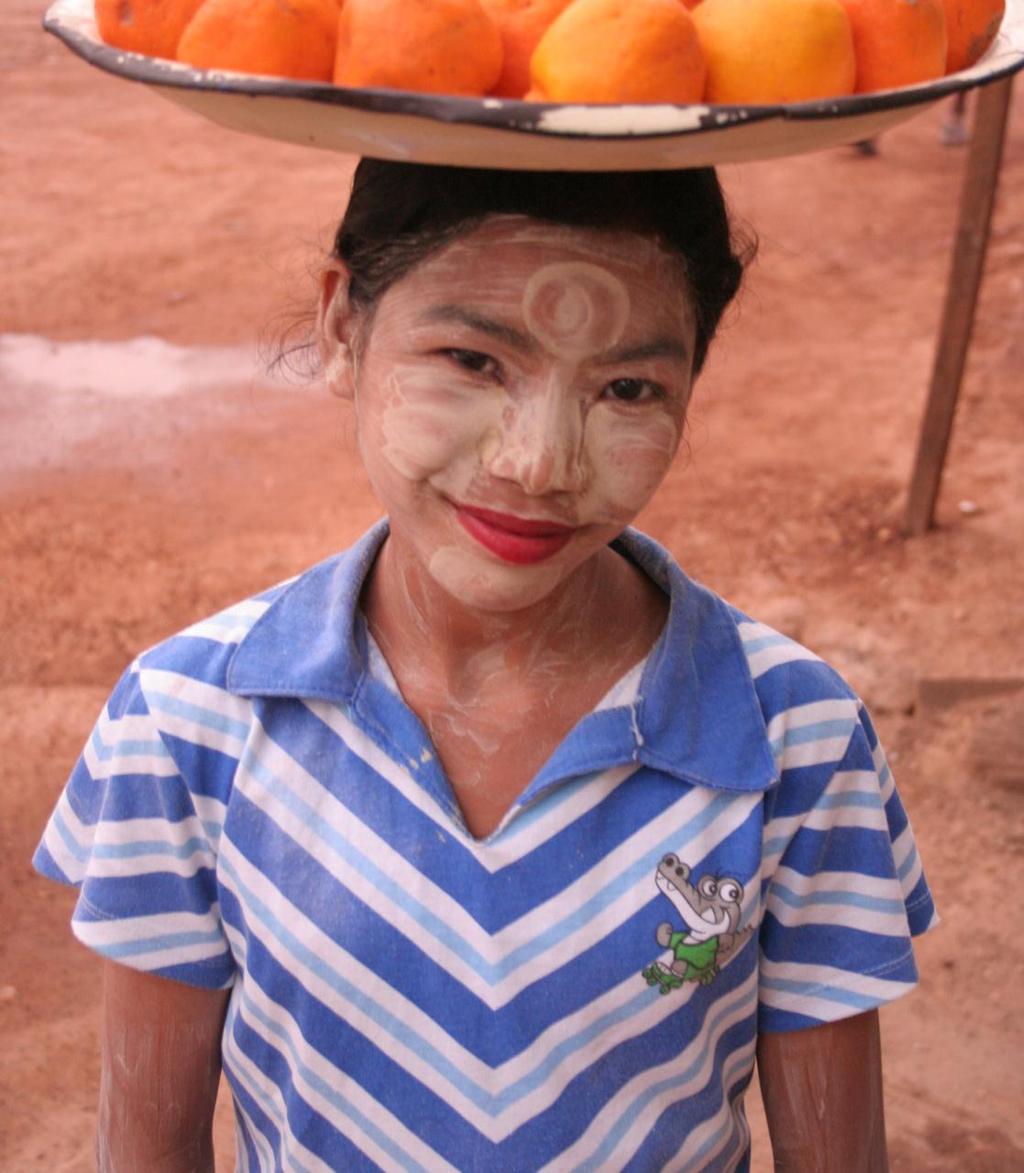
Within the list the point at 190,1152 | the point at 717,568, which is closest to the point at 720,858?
the point at 190,1152

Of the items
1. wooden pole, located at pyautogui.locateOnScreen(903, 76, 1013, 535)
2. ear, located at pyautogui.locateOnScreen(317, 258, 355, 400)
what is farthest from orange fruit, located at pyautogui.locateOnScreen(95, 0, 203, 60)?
wooden pole, located at pyautogui.locateOnScreen(903, 76, 1013, 535)

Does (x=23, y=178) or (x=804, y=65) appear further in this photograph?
(x=23, y=178)

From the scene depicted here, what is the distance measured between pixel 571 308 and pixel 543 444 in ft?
0.42

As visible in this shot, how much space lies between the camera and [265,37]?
44.9 inches

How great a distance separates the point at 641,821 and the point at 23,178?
8.38 m

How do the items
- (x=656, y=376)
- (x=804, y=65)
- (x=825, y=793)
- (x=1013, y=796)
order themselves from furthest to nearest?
(x=1013, y=796)
(x=825, y=793)
(x=656, y=376)
(x=804, y=65)

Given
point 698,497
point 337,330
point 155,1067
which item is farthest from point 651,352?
point 698,497

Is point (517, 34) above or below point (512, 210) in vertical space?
above

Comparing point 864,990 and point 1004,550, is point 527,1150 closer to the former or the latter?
point 864,990

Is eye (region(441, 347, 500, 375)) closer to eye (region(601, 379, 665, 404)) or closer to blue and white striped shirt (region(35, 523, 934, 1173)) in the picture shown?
eye (region(601, 379, 665, 404))

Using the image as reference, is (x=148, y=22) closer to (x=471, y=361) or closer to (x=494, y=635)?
(x=471, y=361)

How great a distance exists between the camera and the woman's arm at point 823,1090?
1676 millimetres

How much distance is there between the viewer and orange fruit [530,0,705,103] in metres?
1.11

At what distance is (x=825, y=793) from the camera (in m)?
1.59
